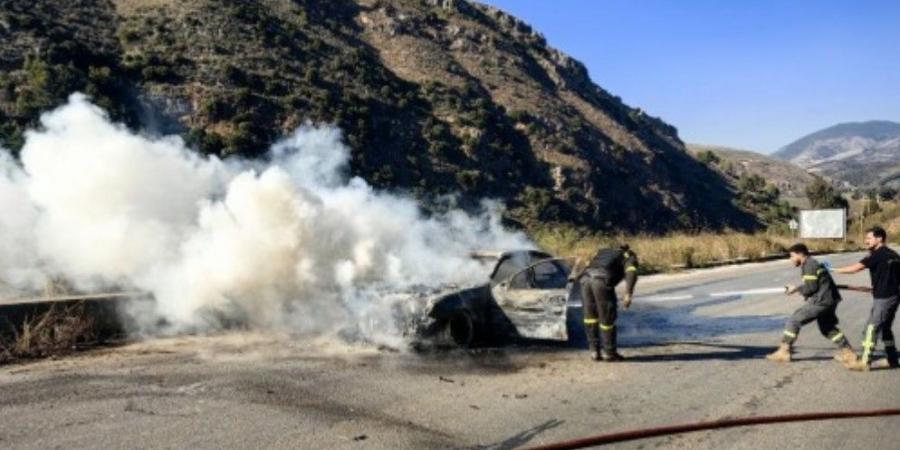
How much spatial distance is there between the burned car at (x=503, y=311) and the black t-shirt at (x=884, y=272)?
358 cm

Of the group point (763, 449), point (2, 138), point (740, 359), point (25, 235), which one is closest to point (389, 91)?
point (2, 138)

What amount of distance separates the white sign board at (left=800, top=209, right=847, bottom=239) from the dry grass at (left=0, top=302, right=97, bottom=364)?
142 ft

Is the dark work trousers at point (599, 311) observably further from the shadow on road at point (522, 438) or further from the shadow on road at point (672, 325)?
the shadow on road at point (522, 438)

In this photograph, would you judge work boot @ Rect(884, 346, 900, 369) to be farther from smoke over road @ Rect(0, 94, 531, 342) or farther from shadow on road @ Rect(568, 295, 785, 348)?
smoke over road @ Rect(0, 94, 531, 342)

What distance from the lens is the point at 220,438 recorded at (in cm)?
609

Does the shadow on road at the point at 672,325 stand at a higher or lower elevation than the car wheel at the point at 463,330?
lower

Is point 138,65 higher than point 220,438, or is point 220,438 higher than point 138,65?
point 138,65

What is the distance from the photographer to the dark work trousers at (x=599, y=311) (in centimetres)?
942

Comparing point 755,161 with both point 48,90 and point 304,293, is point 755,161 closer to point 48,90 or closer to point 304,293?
point 48,90

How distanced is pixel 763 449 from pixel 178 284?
8.97 metres

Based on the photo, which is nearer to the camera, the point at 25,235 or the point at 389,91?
the point at 25,235

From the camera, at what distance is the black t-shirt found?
879cm

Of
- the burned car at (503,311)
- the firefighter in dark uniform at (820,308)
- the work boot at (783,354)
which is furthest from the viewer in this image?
the burned car at (503,311)

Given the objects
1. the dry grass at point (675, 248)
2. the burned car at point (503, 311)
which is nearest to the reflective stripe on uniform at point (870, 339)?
the burned car at point (503, 311)
